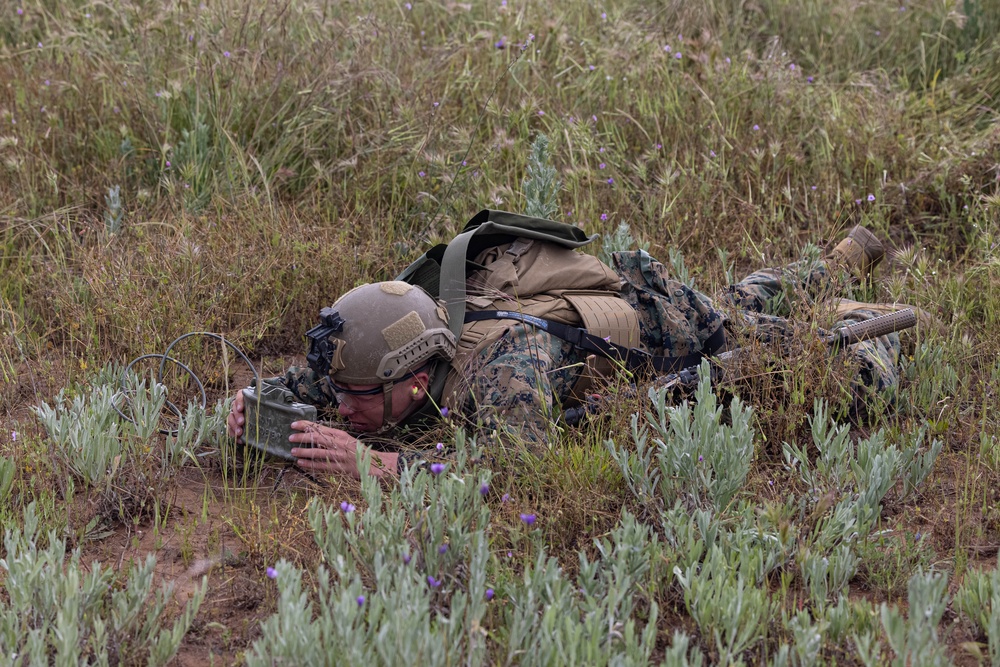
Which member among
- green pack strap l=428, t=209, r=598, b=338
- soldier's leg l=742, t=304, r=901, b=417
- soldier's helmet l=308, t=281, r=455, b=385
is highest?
green pack strap l=428, t=209, r=598, b=338

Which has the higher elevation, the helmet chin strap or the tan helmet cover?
the tan helmet cover

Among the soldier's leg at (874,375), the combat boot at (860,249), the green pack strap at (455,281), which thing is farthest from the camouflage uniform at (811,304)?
the green pack strap at (455,281)

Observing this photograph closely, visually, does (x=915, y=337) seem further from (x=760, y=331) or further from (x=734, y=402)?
(x=734, y=402)

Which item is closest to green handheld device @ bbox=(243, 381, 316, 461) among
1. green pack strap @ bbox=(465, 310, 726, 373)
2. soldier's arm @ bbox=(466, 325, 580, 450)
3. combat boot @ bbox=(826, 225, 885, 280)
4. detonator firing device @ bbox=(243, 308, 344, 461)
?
detonator firing device @ bbox=(243, 308, 344, 461)

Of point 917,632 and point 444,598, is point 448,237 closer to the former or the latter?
point 444,598

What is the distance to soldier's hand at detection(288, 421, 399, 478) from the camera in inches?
145

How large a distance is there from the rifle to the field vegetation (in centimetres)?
11

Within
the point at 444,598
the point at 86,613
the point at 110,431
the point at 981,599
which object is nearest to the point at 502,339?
the point at 444,598

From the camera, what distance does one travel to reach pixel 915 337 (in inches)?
185

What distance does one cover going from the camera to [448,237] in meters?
5.46

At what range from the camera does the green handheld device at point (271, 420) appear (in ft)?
12.4

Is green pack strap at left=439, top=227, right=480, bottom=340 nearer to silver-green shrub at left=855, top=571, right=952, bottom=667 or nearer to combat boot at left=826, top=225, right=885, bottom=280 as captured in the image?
silver-green shrub at left=855, top=571, right=952, bottom=667

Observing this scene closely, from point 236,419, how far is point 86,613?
1147 millimetres

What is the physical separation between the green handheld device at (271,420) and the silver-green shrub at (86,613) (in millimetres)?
913
